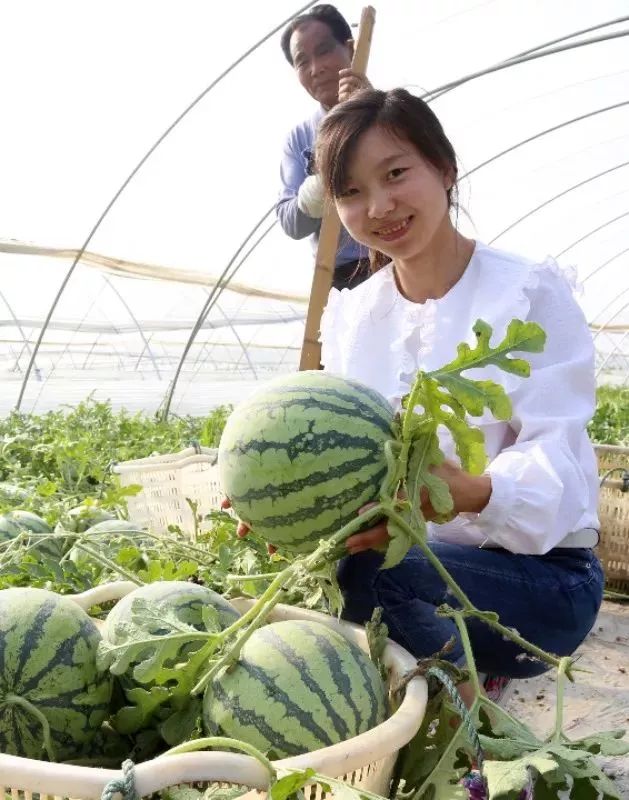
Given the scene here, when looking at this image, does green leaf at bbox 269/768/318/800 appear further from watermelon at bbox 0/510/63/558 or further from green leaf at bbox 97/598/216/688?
watermelon at bbox 0/510/63/558

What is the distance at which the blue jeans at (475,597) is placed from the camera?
1687 mm

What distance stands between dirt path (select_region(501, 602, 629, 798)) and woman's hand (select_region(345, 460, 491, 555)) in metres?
1.19

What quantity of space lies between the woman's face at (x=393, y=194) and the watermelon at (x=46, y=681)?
1116 millimetres

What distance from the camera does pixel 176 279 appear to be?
28.8 ft

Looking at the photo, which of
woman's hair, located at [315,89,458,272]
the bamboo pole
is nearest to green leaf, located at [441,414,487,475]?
woman's hair, located at [315,89,458,272]

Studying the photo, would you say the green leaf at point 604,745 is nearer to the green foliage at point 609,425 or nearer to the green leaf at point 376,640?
the green leaf at point 376,640

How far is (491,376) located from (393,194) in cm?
47

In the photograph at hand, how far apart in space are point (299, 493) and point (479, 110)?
7334mm

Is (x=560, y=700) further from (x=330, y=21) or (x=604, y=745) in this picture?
(x=330, y=21)

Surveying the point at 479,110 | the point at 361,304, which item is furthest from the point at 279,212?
the point at 479,110

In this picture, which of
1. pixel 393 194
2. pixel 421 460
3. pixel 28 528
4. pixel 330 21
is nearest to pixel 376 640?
pixel 421 460

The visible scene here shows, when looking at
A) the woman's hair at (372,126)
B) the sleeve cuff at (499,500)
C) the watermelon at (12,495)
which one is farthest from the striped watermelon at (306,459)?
the watermelon at (12,495)

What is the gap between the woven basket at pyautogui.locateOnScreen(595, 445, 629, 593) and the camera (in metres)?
3.66

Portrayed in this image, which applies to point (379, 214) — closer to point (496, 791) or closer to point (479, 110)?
point (496, 791)
